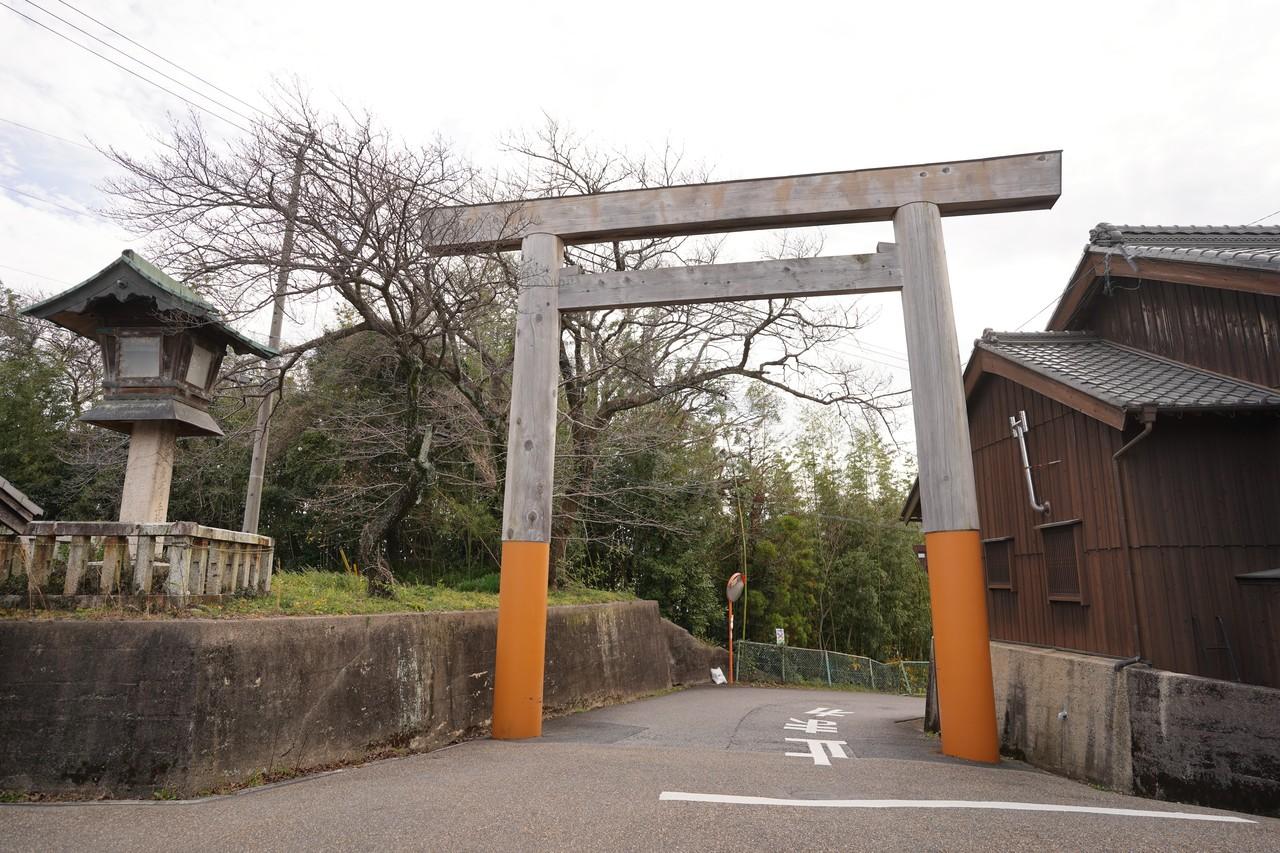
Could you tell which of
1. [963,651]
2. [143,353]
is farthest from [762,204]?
[143,353]

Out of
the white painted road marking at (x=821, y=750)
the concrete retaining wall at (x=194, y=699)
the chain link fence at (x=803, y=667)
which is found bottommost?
the chain link fence at (x=803, y=667)

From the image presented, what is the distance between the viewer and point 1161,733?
18.6 feet

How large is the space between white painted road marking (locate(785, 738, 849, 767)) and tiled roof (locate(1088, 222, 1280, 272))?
18.7 ft

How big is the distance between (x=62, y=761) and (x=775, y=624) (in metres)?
19.4

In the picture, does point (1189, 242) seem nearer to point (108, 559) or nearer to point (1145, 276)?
point (1145, 276)

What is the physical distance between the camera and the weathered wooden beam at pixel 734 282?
25.4 ft

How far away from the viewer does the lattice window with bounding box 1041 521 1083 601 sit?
7707mm

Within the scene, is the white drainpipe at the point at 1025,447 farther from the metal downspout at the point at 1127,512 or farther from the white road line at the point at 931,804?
the white road line at the point at 931,804

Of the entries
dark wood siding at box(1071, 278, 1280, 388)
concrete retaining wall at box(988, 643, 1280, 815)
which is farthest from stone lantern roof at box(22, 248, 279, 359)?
dark wood siding at box(1071, 278, 1280, 388)

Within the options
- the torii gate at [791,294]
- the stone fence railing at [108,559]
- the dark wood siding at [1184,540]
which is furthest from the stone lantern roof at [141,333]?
the dark wood siding at [1184,540]

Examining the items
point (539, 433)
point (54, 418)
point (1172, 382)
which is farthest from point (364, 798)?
point (54, 418)

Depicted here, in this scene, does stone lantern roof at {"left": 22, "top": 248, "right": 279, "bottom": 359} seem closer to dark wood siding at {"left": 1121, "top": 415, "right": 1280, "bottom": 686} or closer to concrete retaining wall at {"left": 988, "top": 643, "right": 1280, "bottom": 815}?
concrete retaining wall at {"left": 988, "top": 643, "right": 1280, "bottom": 815}

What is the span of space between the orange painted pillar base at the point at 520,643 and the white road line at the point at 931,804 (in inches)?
111

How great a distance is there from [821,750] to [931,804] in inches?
119
